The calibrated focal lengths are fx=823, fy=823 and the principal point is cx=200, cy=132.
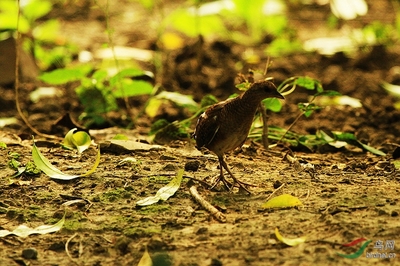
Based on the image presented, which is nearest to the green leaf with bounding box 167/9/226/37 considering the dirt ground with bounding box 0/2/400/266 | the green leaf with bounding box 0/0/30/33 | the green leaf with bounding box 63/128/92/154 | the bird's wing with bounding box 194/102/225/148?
the green leaf with bounding box 0/0/30/33

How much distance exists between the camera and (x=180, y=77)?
8352mm

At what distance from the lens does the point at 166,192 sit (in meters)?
4.33

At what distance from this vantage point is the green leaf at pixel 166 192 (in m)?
4.25

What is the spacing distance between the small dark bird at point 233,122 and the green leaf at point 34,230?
93 centimetres

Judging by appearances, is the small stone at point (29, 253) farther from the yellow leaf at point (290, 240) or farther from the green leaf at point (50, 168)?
the yellow leaf at point (290, 240)

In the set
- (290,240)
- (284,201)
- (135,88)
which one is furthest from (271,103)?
(290,240)

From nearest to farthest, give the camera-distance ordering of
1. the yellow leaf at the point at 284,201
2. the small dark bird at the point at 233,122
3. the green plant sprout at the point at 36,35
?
the yellow leaf at the point at 284,201 < the small dark bird at the point at 233,122 < the green plant sprout at the point at 36,35

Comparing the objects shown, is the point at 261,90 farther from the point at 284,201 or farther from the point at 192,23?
the point at 192,23

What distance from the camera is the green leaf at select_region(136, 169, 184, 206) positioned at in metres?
4.25

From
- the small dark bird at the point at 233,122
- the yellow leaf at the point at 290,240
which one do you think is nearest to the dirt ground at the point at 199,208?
the yellow leaf at the point at 290,240

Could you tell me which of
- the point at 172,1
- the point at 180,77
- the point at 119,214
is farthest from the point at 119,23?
the point at 119,214

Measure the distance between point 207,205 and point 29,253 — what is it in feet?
3.12

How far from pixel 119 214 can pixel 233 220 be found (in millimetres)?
581

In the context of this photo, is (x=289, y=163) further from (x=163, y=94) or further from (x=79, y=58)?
(x=79, y=58)
